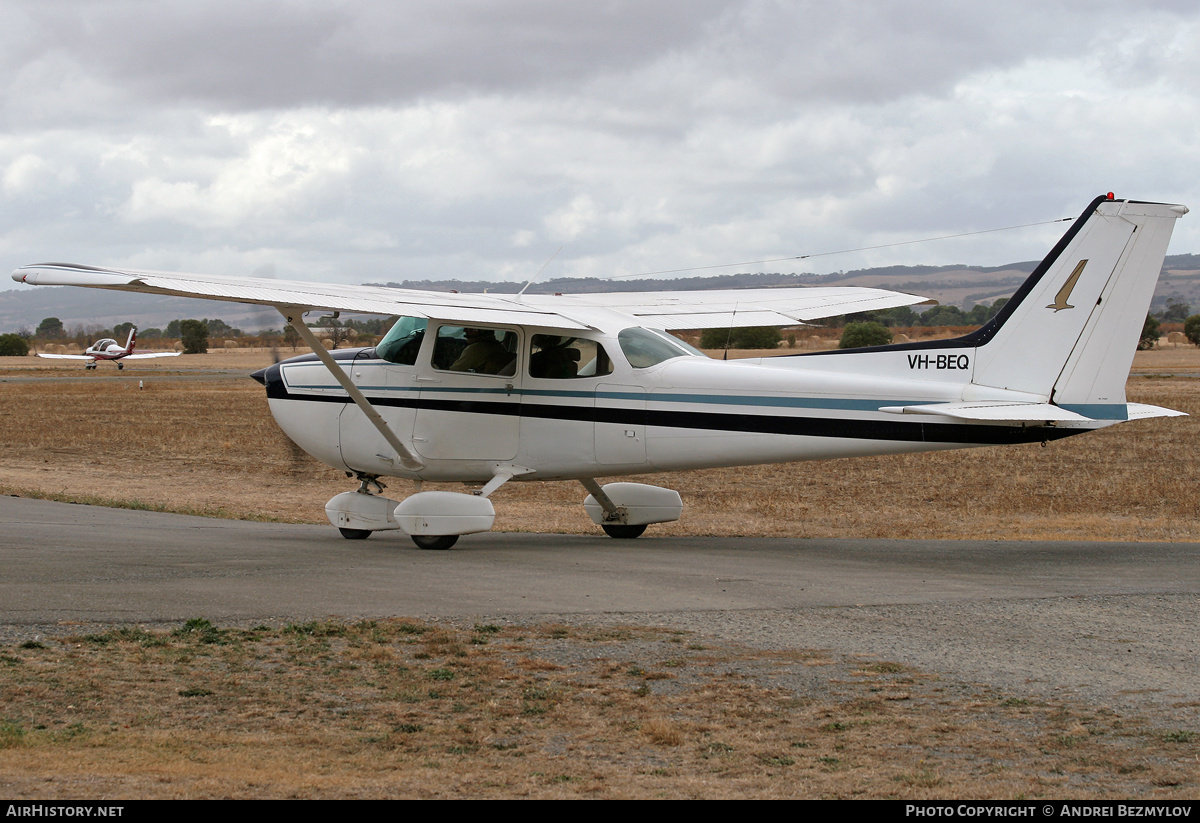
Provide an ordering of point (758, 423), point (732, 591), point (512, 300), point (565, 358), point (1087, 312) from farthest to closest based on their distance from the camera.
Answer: point (512, 300) < point (565, 358) < point (758, 423) < point (1087, 312) < point (732, 591)

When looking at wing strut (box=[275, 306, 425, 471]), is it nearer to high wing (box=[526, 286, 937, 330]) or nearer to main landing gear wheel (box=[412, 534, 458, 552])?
main landing gear wheel (box=[412, 534, 458, 552])

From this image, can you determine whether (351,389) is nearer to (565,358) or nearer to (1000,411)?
(565,358)

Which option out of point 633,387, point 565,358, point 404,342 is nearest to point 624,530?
point 633,387

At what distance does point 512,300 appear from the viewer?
13.8m

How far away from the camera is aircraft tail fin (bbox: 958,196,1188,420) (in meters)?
10.4

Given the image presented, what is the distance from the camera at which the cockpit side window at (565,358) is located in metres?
12.1

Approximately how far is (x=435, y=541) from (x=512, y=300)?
3394mm

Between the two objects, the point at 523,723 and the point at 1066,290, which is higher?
the point at 1066,290

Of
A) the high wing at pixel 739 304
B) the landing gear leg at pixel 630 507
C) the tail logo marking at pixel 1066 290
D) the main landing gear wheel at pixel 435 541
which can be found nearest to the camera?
the tail logo marking at pixel 1066 290

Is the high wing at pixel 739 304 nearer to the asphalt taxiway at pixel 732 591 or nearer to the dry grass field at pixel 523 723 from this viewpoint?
the asphalt taxiway at pixel 732 591

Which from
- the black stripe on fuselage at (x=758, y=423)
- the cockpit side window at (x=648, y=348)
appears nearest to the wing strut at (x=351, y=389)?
the black stripe on fuselage at (x=758, y=423)

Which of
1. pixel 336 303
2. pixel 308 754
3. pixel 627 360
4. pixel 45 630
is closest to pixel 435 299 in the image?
pixel 336 303

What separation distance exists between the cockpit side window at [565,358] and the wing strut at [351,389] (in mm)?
1700
